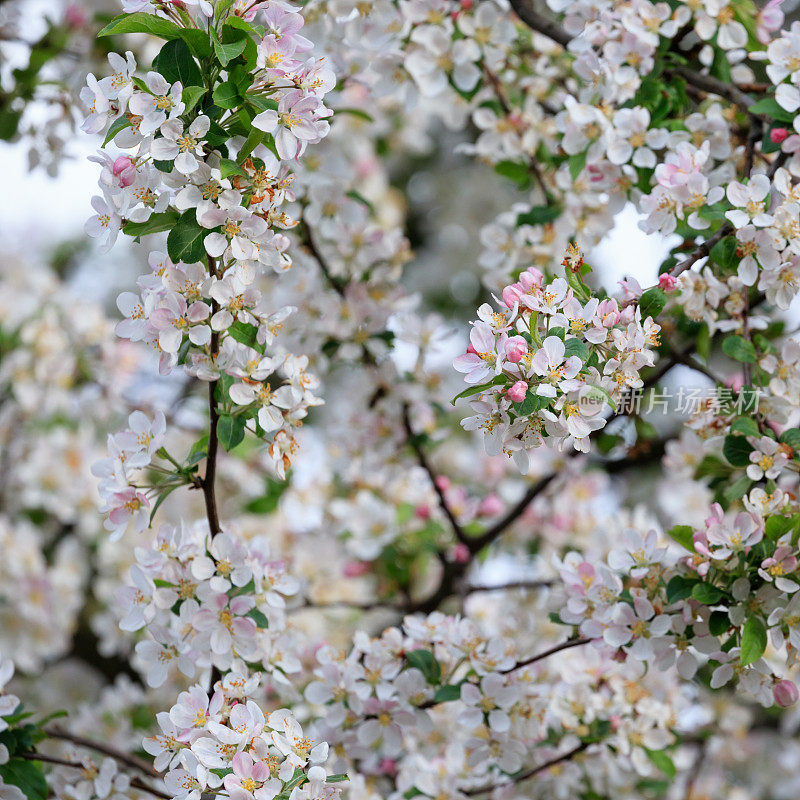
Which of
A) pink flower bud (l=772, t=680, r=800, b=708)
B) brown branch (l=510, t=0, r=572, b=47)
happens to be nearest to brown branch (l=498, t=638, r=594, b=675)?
pink flower bud (l=772, t=680, r=800, b=708)

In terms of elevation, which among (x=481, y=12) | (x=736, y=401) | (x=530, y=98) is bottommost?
(x=736, y=401)

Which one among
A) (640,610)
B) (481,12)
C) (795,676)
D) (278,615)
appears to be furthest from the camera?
(795,676)

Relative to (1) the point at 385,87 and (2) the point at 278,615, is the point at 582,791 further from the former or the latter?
(1) the point at 385,87

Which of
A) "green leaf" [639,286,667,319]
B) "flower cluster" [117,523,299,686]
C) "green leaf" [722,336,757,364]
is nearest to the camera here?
"green leaf" [639,286,667,319]

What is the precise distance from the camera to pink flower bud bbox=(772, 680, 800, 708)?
1229 millimetres

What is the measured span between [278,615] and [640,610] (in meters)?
0.52

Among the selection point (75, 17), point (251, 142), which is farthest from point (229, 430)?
point (75, 17)

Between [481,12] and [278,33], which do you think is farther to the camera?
[481,12]

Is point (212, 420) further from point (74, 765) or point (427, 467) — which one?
point (427, 467)

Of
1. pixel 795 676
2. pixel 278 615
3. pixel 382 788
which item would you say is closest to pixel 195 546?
pixel 278 615

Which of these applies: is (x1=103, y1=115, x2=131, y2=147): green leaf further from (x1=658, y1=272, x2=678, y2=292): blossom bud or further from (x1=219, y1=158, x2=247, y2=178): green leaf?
(x1=658, y1=272, x2=678, y2=292): blossom bud

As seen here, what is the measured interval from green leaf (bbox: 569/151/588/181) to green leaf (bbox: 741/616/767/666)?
30.6 inches

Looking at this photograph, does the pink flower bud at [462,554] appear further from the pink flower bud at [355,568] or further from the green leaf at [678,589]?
the green leaf at [678,589]

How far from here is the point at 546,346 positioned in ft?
3.20
